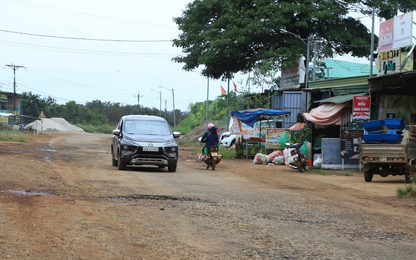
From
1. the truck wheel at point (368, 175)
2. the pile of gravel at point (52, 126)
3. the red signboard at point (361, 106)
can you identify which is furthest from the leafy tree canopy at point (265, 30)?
the pile of gravel at point (52, 126)

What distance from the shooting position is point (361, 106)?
63.6ft

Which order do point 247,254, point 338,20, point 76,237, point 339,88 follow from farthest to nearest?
point 338,20 < point 339,88 < point 76,237 < point 247,254

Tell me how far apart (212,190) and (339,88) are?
14.1m

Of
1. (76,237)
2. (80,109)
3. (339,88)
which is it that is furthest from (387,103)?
(80,109)

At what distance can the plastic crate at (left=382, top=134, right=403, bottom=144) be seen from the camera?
49.3 ft

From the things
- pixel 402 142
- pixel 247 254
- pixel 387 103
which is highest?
pixel 387 103

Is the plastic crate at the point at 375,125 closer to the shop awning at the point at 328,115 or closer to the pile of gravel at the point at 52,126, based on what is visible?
the shop awning at the point at 328,115

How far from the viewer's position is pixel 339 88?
2338 cm

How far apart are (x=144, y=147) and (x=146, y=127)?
60.3 inches

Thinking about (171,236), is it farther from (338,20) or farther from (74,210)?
(338,20)

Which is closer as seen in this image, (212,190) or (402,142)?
(212,190)

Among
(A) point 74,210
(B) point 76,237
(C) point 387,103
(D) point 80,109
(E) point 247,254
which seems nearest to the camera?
(E) point 247,254

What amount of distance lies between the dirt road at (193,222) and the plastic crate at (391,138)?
364 centimetres

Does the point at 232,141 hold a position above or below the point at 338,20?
below
